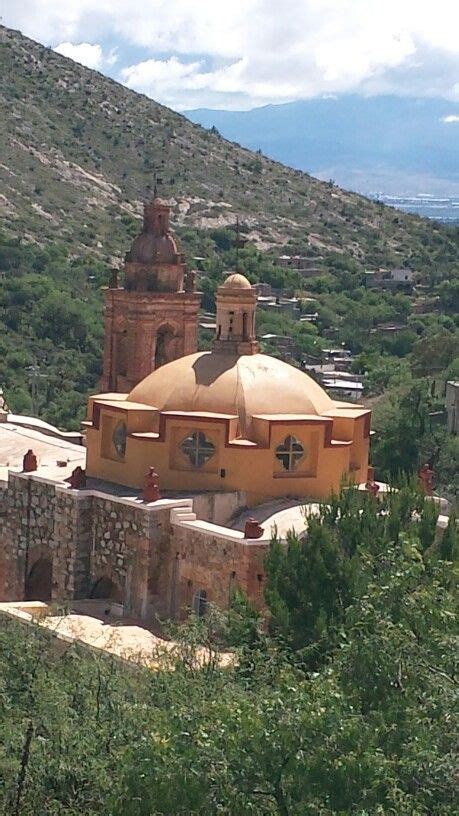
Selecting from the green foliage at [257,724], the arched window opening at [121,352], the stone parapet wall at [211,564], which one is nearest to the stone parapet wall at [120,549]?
the stone parapet wall at [211,564]

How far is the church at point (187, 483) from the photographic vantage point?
70.7 feet

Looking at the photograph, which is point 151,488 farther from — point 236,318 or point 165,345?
point 165,345

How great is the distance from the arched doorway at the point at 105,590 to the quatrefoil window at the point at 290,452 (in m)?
2.79

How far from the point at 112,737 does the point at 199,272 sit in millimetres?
61344

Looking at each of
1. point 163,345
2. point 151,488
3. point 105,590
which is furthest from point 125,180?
point 151,488

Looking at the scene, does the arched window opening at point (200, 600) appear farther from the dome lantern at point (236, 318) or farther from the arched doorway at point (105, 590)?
the dome lantern at point (236, 318)


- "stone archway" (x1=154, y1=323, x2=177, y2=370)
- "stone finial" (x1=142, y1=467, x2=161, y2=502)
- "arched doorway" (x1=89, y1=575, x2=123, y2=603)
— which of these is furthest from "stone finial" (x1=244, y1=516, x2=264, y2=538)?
"stone archway" (x1=154, y1=323, x2=177, y2=370)

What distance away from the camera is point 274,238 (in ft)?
327

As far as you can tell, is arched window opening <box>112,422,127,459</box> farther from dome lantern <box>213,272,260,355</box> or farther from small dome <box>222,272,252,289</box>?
small dome <box>222,272,252,289</box>

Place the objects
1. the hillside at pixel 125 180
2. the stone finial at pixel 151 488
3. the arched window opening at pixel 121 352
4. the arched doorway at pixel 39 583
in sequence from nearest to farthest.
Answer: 1. the stone finial at pixel 151 488
2. the arched doorway at pixel 39 583
3. the arched window opening at pixel 121 352
4. the hillside at pixel 125 180

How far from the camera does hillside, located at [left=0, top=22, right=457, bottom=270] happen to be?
292ft

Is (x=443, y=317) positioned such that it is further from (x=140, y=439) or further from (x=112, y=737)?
(x=112, y=737)

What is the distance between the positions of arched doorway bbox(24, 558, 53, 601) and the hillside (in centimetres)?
5867

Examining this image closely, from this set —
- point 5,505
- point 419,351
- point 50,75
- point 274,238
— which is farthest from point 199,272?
point 5,505
